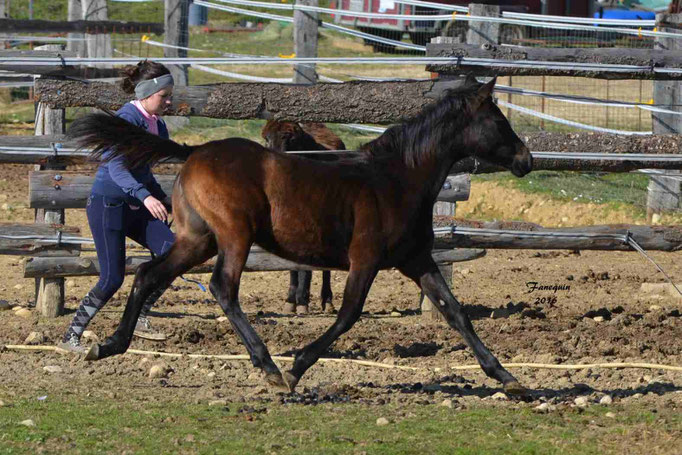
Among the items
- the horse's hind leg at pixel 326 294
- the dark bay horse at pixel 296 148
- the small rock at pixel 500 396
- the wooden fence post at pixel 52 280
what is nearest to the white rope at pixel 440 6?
the dark bay horse at pixel 296 148

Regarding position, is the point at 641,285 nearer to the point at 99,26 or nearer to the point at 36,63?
the point at 36,63

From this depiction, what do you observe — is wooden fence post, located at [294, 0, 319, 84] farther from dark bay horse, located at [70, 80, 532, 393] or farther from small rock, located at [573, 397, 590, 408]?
small rock, located at [573, 397, 590, 408]

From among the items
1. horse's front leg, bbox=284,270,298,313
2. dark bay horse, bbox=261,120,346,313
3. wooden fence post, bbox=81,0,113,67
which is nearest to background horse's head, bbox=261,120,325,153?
dark bay horse, bbox=261,120,346,313

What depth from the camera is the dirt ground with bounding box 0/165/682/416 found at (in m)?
6.21

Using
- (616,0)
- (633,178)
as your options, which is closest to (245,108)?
(633,178)

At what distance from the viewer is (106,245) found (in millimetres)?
6664

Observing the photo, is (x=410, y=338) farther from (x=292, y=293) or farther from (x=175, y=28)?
(x=175, y=28)

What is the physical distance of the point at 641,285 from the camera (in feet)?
31.6

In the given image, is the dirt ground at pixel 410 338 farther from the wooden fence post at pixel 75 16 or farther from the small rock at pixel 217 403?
the wooden fence post at pixel 75 16

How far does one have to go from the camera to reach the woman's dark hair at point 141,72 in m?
6.52

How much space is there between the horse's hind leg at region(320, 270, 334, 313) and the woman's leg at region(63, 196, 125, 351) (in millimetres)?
2548

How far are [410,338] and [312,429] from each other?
267cm

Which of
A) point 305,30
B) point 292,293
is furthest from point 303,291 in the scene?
point 305,30

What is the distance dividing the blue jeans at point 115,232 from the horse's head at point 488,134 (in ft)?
6.71
